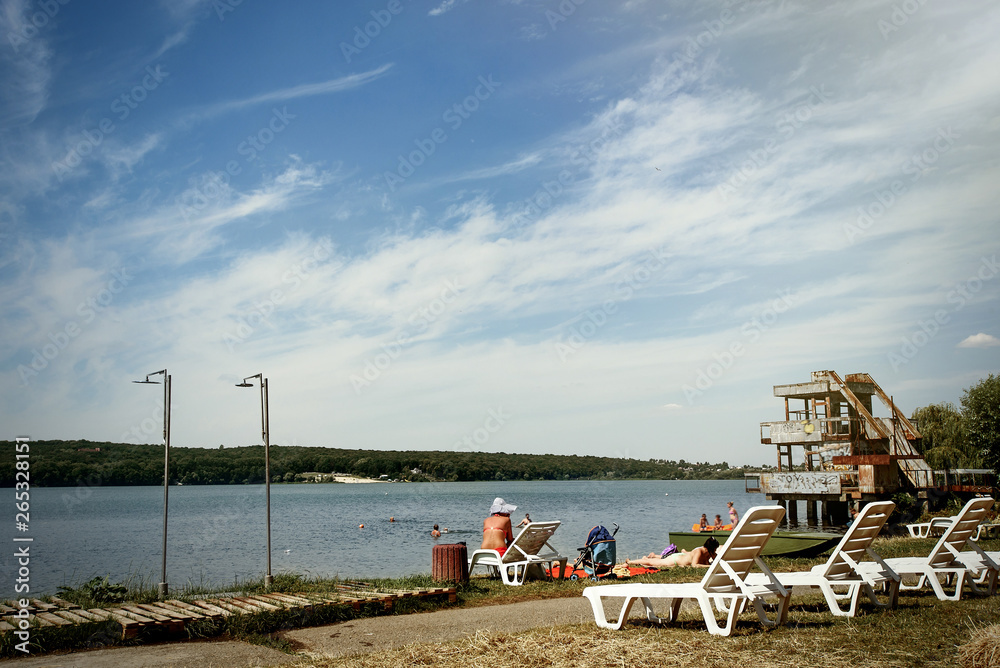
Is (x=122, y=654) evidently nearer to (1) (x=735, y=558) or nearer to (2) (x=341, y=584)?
(2) (x=341, y=584)

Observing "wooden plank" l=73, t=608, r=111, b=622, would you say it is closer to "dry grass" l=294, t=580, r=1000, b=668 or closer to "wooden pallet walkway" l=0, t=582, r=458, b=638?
"wooden pallet walkway" l=0, t=582, r=458, b=638

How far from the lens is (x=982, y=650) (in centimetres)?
498

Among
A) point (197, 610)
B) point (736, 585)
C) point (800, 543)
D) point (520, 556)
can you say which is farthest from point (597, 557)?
point (197, 610)

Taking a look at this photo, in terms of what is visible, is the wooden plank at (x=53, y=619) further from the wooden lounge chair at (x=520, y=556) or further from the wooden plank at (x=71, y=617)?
the wooden lounge chair at (x=520, y=556)

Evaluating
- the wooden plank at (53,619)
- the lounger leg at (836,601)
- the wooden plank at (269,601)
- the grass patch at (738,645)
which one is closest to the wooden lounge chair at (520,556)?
the wooden plank at (269,601)

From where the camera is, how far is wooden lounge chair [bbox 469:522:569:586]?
11453mm

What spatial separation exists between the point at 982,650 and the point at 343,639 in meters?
5.33

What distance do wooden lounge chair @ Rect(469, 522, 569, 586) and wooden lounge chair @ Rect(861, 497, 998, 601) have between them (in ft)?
16.2

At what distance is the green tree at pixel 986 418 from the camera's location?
2973 cm

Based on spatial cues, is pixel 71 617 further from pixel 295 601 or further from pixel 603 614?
pixel 603 614

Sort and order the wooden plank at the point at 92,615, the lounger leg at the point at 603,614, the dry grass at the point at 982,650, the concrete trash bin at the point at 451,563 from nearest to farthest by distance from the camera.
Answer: the dry grass at the point at 982,650
the lounger leg at the point at 603,614
the wooden plank at the point at 92,615
the concrete trash bin at the point at 451,563

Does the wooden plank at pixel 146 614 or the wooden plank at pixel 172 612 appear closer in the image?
the wooden plank at pixel 146 614

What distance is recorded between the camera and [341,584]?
10.4 m

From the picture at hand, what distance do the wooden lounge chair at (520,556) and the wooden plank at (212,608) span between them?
167 inches
